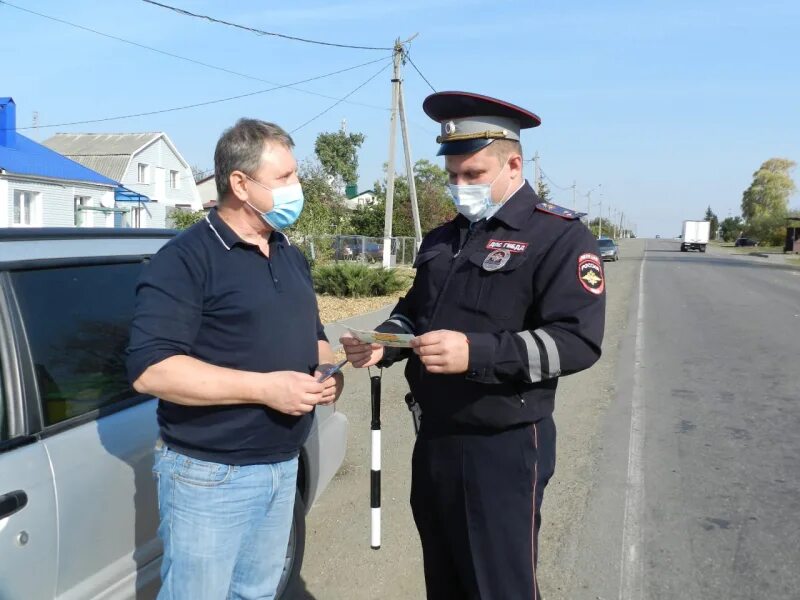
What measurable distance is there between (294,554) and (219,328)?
1.65 metres

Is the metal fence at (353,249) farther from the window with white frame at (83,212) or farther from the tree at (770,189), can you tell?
the tree at (770,189)

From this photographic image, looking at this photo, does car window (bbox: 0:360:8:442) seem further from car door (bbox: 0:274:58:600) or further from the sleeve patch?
the sleeve patch

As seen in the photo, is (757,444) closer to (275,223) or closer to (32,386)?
(275,223)

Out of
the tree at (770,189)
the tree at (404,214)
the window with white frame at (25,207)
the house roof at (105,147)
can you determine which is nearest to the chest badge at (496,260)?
the window with white frame at (25,207)

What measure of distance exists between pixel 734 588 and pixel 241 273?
9.43ft

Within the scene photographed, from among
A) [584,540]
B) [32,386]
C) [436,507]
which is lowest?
[584,540]

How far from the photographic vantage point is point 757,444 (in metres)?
5.77

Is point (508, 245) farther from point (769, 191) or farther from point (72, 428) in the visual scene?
point (769, 191)

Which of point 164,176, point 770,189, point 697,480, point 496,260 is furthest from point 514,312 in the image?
point 770,189

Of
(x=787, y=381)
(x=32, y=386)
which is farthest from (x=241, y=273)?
(x=787, y=381)

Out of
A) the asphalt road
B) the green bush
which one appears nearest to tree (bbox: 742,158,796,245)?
the green bush

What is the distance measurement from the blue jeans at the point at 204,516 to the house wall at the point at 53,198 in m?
24.7

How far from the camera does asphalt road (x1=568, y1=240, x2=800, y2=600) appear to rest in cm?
363

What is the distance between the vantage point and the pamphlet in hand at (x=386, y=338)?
211 centimetres
